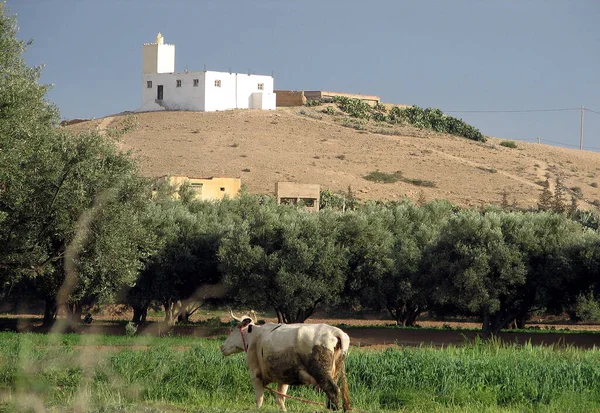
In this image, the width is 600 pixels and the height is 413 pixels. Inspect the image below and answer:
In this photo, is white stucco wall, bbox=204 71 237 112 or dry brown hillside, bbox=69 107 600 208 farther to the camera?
white stucco wall, bbox=204 71 237 112

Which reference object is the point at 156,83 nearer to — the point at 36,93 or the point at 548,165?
the point at 548,165

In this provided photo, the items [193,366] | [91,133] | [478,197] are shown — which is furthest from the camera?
[478,197]

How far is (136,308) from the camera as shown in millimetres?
40625

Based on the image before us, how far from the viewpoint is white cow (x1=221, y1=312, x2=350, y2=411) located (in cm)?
1443

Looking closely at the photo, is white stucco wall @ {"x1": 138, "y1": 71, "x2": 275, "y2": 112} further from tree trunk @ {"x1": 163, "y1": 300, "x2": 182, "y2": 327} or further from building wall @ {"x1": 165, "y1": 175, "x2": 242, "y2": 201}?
tree trunk @ {"x1": 163, "y1": 300, "x2": 182, "y2": 327}

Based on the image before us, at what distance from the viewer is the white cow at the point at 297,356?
14.4 meters

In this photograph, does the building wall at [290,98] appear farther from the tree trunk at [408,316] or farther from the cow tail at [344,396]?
Result: the cow tail at [344,396]

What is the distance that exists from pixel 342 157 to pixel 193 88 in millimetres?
A: 23337

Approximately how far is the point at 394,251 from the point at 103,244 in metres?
20.0

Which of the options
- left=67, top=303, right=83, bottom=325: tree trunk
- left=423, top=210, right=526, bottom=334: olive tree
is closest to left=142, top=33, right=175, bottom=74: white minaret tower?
left=67, top=303, right=83, bottom=325: tree trunk

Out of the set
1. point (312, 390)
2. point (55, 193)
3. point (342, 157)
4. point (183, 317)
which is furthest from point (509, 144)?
point (312, 390)

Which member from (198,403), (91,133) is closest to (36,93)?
(91,133)

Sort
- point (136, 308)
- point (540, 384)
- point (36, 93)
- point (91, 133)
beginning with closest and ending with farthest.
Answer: point (540, 384), point (36, 93), point (91, 133), point (136, 308)

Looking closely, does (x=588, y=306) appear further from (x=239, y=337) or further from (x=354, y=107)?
(x=354, y=107)
